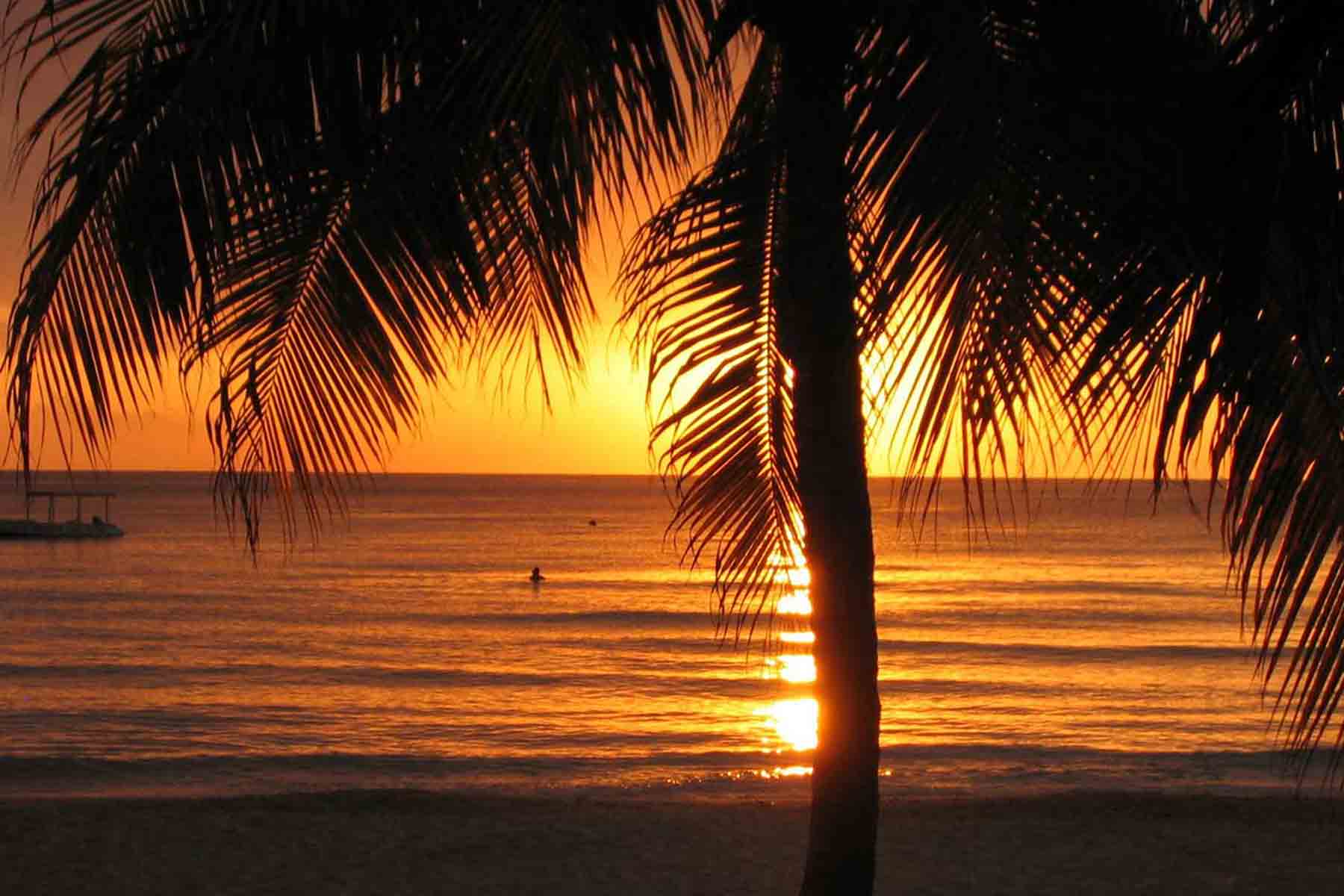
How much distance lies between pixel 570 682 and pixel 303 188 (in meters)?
18.8

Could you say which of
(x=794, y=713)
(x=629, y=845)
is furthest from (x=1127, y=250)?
(x=794, y=713)

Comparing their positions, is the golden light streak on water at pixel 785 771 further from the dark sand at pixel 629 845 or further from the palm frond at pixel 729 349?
the palm frond at pixel 729 349

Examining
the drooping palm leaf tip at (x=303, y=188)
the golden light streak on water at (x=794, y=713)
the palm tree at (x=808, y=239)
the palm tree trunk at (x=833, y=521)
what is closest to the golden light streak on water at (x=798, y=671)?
the golden light streak on water at (x=794, y=713)

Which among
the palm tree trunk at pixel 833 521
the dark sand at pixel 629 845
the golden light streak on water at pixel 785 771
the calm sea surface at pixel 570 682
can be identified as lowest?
the calm sea surface at pixel 570 682

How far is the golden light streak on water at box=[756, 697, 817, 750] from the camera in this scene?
16.1 m

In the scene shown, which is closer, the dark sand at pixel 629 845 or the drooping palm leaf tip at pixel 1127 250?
the drooping palm leaf tip at pixel 1127 250

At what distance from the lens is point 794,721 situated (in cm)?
1769

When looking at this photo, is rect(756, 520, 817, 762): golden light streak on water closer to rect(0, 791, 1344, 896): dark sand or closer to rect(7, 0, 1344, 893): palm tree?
rect(0, 791, 1344, 896): dark sand

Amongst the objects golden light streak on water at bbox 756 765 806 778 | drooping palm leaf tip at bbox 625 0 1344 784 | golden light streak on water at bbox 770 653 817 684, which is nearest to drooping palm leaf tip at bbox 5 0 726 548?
drooping palm leaf tip at bbox 625 0 1344 784

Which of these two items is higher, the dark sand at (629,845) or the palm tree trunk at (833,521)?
the palm tree trunk at (833,521)

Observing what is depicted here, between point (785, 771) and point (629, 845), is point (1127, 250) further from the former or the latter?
point (785, 771)

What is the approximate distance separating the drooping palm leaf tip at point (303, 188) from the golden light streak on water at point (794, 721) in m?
12.6

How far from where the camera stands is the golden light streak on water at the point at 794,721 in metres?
16.1

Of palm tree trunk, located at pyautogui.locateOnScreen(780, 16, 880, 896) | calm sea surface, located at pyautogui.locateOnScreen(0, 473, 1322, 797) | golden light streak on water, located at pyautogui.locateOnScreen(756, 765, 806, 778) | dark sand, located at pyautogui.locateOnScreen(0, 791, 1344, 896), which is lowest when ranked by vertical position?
calm sea surface, located at pyautogui.locateOnScreen(0, 473, 1322, 797)
